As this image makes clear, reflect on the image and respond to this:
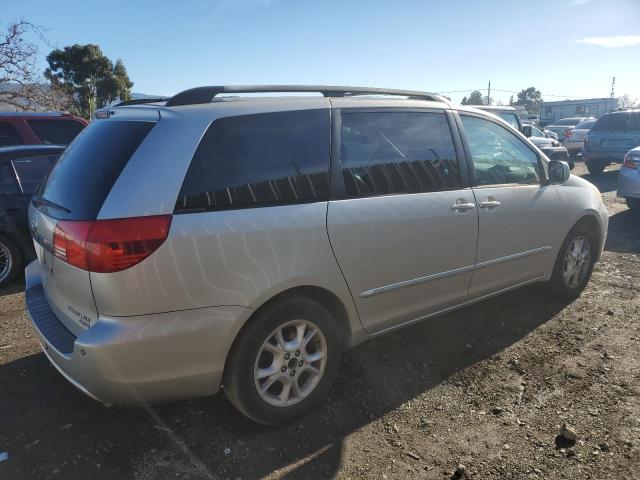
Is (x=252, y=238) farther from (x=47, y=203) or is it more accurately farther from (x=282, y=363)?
(x=47, y=203)

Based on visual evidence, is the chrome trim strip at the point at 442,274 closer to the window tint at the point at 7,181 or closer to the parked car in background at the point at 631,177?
the window tint at the point at 7,181

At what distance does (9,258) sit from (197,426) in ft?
11.5

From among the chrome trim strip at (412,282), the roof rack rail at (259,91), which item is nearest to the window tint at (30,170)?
the roof rack rail at (259,91)

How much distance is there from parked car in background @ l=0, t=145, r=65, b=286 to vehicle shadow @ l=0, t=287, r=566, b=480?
2.01 metres

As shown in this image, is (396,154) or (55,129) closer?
(396,154)

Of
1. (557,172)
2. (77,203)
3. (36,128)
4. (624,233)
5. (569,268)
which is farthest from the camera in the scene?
(36,128)

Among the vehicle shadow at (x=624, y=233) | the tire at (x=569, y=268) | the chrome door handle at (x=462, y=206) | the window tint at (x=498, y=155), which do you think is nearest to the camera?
the chrome door handle at (x=462, y=206)

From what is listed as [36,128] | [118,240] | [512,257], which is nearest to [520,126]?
[512,257]

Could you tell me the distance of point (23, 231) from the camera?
5094mm

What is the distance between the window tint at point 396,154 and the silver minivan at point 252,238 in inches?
0.4

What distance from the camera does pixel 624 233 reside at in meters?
7.20

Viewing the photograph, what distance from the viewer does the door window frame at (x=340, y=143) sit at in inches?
110

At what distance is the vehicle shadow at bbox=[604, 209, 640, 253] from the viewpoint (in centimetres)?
642

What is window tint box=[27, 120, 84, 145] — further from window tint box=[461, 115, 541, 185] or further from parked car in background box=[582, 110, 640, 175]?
parked car in background box=[582, 110, 640, 175]
